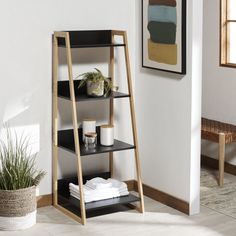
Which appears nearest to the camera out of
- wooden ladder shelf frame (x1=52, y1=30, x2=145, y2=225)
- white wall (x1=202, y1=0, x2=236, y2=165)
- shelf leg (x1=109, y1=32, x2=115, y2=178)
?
wooden ladder shelf frame (x1=52, y1=30, x2=145, y2=225)

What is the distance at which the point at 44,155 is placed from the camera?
4246mm

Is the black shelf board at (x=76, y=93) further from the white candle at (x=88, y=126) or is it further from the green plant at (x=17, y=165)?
the green plant at (x=17, y=165)

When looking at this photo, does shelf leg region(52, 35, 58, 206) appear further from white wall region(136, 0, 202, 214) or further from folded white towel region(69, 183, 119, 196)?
white wall region(136, 0, 202, 214)

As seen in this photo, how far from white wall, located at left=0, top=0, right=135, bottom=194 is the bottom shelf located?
0.10 metres

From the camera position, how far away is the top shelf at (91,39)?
13.5ft

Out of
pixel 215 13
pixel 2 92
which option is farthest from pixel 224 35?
pixel 2 92

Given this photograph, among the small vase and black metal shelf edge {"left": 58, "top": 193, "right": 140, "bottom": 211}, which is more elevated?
the small vase

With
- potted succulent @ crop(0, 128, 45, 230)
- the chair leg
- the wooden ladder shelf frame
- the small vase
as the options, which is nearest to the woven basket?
potted succulent @ crop(0, 128, 45, 230)

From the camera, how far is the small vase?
4055mm

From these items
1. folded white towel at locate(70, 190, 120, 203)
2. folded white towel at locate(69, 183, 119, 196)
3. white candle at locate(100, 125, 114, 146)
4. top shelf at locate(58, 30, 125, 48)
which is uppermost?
top shelf at locate(58, 30, 125, 48)

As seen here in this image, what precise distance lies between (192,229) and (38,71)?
1454mm

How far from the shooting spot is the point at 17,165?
3893 millimetres

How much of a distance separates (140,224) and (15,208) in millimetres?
806

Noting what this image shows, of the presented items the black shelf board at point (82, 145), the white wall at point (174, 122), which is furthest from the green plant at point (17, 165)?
the white wall at point (174, 122)
